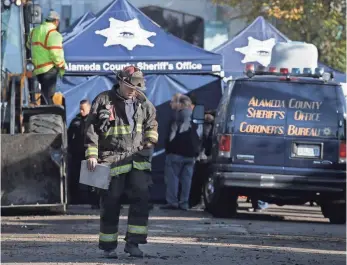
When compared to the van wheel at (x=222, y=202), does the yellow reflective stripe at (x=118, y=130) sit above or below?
above

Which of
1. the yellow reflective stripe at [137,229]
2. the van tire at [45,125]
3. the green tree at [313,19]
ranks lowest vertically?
the green tree at [313,19]

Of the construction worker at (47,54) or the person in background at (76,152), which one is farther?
the person in background at (76,152)

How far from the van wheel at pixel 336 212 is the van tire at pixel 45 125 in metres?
4.17

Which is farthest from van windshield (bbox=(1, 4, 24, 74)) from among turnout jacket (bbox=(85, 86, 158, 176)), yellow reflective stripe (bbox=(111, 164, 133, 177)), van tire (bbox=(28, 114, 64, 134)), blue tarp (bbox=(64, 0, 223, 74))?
yellow reflective stripe (bbox=(111, 164, 133, 177))

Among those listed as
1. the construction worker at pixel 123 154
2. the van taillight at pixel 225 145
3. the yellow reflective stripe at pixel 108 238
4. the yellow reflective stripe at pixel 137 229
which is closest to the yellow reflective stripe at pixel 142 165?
the construction worker at pixel 123 154

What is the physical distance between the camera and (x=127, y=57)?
63.4 feet

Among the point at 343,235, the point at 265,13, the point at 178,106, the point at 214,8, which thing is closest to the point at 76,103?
the point at 178,106

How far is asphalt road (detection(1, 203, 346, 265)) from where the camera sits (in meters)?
10.6

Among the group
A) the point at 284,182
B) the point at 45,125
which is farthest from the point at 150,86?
the point at 284,182

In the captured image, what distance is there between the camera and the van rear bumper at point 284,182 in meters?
15.9

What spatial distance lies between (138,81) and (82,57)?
8.86 meters

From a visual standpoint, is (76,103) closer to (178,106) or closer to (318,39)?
(178,106)

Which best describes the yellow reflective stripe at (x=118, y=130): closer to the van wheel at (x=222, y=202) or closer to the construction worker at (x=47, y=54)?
the van wheel at (x=222, y=202)

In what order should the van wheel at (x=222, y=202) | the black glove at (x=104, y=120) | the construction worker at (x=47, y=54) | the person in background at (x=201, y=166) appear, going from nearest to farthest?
the black glove at (x=104, y=120), the van wheel at (x=222, y=202), the construction worker at (x=47, y=54), the person in background at (x=201, y=166)
